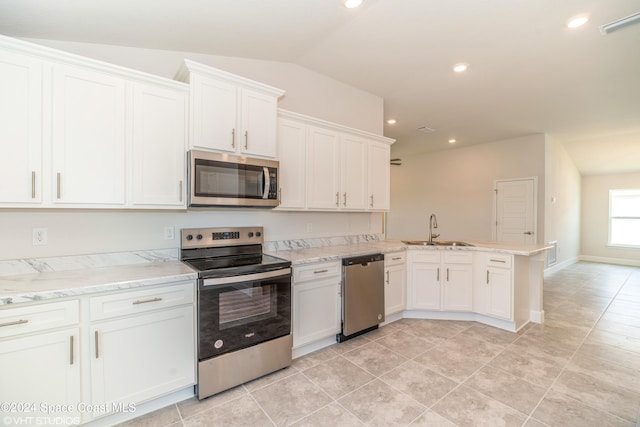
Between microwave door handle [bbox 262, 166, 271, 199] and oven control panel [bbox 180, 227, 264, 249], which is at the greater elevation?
microwave door handle [bbox 262, 166, 271, 199]

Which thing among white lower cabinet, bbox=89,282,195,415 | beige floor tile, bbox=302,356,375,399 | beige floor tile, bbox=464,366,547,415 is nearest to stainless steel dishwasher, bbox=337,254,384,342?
beige floor tile, bbox=302,356,375,399

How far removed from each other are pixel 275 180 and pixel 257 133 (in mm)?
452

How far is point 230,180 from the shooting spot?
2424 millimetres

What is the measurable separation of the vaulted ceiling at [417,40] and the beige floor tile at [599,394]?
2931 mm

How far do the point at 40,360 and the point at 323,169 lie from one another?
2.60m

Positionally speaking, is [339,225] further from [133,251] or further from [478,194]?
[478,194]

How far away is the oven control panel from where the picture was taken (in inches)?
97.8

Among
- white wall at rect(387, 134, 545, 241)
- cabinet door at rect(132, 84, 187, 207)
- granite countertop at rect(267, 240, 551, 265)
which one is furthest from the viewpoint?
white wall at rect(387, 134, 545, 241)

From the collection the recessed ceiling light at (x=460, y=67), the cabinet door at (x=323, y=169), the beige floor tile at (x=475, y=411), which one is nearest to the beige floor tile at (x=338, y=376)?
the beige floor tile at (x=475, y=411)

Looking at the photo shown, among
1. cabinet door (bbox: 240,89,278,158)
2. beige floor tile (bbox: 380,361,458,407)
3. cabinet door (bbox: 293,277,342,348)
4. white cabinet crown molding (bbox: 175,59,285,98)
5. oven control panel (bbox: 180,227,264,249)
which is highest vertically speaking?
white cabinet crown molding (bbox: 175,59,285,98)

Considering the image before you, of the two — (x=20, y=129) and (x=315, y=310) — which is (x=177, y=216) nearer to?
(x=20, y=129)

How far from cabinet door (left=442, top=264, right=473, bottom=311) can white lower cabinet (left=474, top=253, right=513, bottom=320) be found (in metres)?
0.08

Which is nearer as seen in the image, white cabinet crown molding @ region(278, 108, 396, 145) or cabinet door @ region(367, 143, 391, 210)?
white cabinet crown molding @ region(278, 108, 396, 145)

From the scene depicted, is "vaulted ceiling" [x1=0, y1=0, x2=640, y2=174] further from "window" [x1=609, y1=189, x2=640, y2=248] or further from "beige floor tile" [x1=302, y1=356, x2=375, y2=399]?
"window" [x1=609, y1=189, x2=640, y2=248]
